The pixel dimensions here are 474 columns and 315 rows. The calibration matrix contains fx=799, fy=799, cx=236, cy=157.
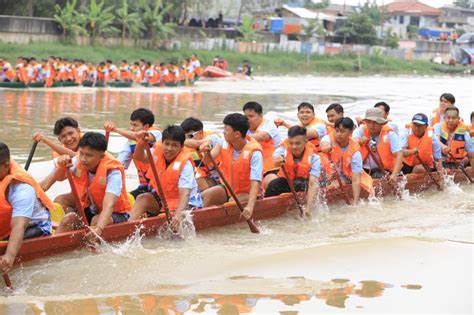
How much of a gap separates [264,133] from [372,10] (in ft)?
164

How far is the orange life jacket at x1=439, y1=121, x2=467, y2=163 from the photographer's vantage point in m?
9.75

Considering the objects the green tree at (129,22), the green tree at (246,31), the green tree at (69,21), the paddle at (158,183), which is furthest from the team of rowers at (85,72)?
the paddle at (158,183)

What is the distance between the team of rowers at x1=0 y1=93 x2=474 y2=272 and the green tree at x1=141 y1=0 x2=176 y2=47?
26674 mm

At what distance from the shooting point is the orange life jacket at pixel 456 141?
32.0ft

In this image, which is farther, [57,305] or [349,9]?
[349,9]

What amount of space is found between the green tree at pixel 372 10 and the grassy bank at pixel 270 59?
6401 mm

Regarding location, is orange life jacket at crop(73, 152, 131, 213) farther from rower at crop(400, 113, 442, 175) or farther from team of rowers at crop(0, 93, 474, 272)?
rower at crop(400, 113, 442, 175)

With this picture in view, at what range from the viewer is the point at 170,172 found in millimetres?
6199

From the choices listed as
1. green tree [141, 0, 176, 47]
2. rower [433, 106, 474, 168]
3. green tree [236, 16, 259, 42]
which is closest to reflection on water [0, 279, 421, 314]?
rower [433, 106, 474, 168]

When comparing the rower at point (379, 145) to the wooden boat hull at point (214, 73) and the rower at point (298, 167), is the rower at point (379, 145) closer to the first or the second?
the rower at point (298, 167)

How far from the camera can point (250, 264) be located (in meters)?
5.78

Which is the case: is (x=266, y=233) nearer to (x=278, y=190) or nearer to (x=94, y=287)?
(x=278, y=190)

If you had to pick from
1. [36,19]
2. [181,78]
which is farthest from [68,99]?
[36,19]

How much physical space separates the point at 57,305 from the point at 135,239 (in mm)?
1224
